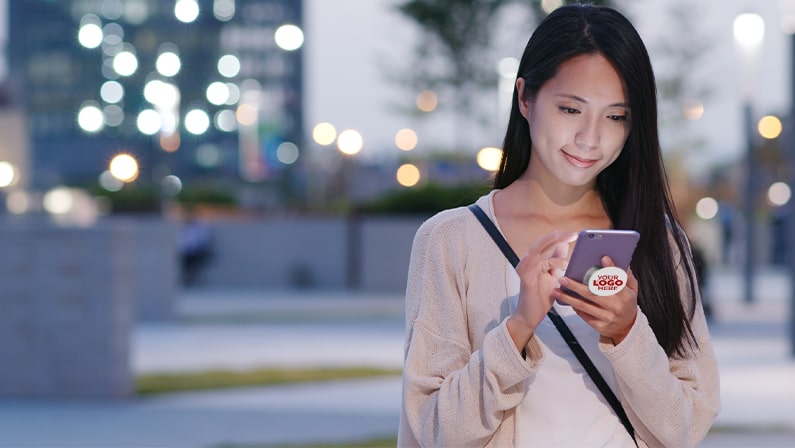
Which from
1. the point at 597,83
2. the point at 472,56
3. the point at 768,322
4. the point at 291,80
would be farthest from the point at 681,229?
the point at 291,80

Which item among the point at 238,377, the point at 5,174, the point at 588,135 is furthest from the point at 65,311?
the point at 5,174

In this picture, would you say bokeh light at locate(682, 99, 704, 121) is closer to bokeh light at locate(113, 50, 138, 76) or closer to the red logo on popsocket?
bokeh light at locate(113, 50, 138, 76)

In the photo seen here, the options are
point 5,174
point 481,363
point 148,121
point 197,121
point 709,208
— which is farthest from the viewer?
point 709,208

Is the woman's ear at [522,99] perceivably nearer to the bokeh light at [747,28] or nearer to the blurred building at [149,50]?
the bokeh light at [747,28]

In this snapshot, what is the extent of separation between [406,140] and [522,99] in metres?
59.4

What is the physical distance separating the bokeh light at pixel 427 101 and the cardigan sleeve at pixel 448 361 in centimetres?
3166

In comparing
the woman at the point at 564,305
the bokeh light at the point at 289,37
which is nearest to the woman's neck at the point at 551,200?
the woman at the point at 564,305

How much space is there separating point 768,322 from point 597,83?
19.4 metres

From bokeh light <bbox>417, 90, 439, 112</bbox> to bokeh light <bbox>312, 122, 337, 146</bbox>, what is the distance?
2417 centimetres

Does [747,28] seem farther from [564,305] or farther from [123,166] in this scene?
[564,305]

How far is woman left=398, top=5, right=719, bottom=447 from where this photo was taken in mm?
2881

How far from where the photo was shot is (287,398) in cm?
1223

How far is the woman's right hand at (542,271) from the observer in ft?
8.98

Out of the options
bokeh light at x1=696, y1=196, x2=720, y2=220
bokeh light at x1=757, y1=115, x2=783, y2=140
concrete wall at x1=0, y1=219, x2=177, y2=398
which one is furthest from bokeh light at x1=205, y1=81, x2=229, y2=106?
bokeh light at x1=696, y1=196, x2=720, y2=220
